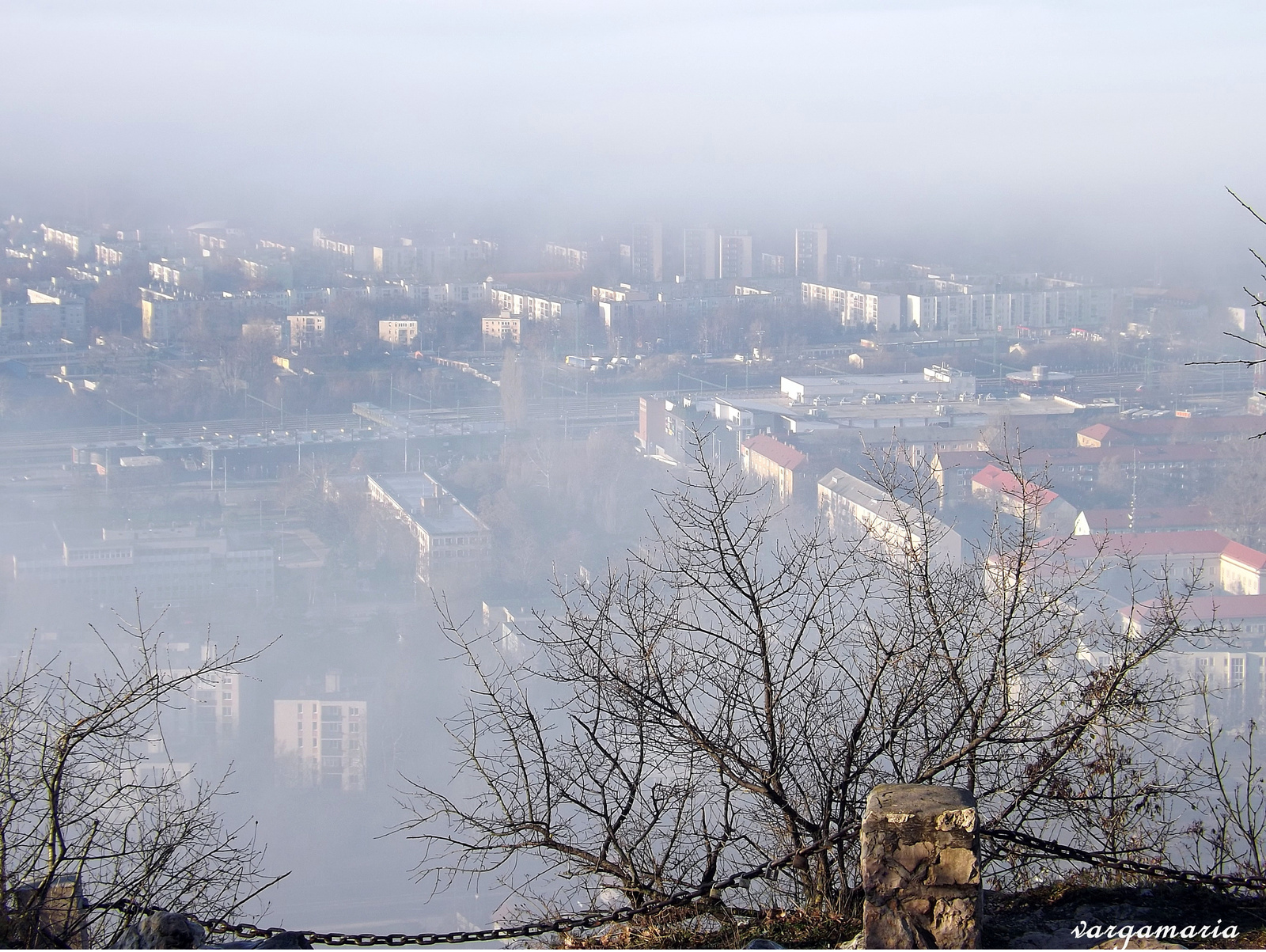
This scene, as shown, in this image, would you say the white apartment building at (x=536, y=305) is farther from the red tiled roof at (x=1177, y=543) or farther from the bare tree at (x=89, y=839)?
the bare tree at (x=89, y=839)

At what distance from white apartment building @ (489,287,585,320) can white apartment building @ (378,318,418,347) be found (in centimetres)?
235

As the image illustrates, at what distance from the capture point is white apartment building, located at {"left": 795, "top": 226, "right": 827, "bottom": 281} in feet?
90.9

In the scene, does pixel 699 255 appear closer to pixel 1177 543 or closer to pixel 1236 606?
pixel 1177 543

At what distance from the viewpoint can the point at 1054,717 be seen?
10.1 feet

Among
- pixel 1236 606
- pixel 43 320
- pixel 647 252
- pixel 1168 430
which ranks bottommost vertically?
pixel 1236 606

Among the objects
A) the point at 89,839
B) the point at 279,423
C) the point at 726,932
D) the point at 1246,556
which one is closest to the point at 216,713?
the point at 89,839

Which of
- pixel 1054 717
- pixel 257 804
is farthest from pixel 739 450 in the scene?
pixel 1054 717

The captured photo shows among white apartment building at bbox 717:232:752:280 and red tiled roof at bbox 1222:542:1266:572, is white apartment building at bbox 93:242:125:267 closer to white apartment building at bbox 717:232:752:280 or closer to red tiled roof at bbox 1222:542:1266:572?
white apartment building at bbox 717:232:752:280

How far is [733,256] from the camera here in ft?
91.9

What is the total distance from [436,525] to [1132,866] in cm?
1332

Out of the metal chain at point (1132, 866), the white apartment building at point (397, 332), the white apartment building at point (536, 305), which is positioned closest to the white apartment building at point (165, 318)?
the white apartment building at point (397, 332)

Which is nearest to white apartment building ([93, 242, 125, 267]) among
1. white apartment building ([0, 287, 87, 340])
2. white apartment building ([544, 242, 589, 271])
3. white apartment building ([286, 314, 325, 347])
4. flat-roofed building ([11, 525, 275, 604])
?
white apartment building ([0, 287, 87, 340])

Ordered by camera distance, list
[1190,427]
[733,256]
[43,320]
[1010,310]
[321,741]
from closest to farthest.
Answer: [321,741]
[1190,427]
[43,320]
[1010,310]
[733,256]

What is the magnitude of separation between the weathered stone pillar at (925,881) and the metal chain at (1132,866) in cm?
47
